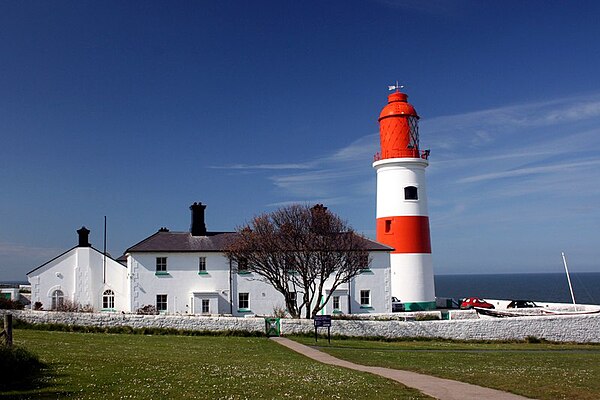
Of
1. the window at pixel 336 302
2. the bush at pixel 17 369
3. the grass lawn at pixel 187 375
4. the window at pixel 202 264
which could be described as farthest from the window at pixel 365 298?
the bush at pixel 17 369

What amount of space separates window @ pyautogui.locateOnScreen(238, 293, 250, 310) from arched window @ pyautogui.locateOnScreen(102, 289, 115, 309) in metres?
8.20

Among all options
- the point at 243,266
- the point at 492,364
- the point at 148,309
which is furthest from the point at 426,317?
the point at 148,309

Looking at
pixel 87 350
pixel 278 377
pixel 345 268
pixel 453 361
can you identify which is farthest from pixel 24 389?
pixel 345 268

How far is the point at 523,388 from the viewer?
1334 cm

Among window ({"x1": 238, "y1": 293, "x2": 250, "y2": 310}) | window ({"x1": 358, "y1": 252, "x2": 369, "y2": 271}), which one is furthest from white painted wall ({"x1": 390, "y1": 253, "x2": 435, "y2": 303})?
window ({"x1": 238, "y1": 293, "x2": 250, "y2": 310})

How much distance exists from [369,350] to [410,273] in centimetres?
1585

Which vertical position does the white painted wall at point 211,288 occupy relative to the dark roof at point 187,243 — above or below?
below

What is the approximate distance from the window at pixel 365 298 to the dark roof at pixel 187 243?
268 cm

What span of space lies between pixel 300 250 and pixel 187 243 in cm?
846

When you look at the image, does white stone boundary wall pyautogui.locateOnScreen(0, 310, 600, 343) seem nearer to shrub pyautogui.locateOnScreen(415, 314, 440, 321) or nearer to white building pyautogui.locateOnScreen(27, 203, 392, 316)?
shrub pyautogui.locateOnScreen(415, 314, 440, 321)

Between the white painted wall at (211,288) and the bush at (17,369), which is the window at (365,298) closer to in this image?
the white painted wall at (211,288)

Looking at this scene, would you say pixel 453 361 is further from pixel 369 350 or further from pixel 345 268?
pixel 345 268

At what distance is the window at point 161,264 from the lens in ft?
118

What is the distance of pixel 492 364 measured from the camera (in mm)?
18531
